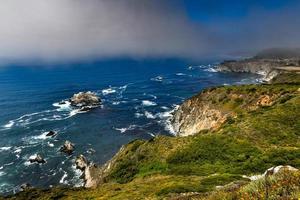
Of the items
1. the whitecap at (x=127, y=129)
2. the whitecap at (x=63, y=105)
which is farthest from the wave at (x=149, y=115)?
the whitecap at (x=63, y=105)

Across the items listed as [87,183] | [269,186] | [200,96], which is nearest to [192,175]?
[269,186]

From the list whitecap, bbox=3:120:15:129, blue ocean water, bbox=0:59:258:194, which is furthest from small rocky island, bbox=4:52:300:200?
whitecap, bbox=3:120:15:129

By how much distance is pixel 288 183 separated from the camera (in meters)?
11.4

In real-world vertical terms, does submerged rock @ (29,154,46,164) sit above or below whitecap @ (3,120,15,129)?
below

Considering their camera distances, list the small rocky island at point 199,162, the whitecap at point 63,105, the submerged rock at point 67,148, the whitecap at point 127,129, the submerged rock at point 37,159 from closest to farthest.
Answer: the small rocky island at point 199,162, the submerged rock at point 37,159, the submerged rock at point 67,148, the whitecap at point 127,129, the whitecap at point 63,105

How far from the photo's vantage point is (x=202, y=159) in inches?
1978

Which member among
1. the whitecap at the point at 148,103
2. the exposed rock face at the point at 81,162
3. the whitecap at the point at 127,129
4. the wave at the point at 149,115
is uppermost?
the whitecap at the point at 148,103

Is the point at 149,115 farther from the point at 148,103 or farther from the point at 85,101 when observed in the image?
the point at 85,101

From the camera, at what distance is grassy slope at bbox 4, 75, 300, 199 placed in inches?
1536

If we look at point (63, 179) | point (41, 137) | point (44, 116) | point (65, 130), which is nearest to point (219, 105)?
point (63, 179)

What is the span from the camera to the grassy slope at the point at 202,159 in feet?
128

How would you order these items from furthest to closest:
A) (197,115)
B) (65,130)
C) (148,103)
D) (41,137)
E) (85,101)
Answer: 1. (85,101)
2. (148,103)
3. (65,130)
4. (41,137)
5. (197,115)

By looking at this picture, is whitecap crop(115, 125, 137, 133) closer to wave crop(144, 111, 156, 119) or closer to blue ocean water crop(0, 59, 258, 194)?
blue ocean water crop(0, 59, 258, 194)

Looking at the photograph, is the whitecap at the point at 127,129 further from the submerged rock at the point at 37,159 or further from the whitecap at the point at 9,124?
the whitecap at the point at 9,124
